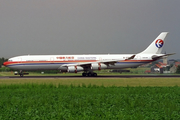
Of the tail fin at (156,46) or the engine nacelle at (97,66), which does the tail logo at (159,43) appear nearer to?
the tail fin at (156,46)

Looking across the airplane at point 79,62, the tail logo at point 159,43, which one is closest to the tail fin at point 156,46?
the tail logo at point 159,43

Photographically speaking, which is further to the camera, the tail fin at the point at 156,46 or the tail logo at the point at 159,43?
the tail logo at the point at 159,43

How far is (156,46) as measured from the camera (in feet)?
169

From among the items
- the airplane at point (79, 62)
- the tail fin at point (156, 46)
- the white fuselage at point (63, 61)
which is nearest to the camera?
the airplane at point (79, 62)

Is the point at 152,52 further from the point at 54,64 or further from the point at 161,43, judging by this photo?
the point at 54,64

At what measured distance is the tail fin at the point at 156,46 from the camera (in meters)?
51.4

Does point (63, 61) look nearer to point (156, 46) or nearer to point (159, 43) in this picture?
point (156, 46)

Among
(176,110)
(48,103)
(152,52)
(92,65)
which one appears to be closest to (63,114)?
(48,103)

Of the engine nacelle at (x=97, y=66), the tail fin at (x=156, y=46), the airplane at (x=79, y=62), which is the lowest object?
the engine nacelle at (x=97, y=66)

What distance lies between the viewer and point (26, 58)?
47250mm

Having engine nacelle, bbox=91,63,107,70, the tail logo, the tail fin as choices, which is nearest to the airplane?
engine nacelle, bbox=91,63,107,70

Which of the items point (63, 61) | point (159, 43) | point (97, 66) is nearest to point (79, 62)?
point (63, 61)

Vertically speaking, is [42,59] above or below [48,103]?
above

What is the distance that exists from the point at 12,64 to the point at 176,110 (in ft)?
126
